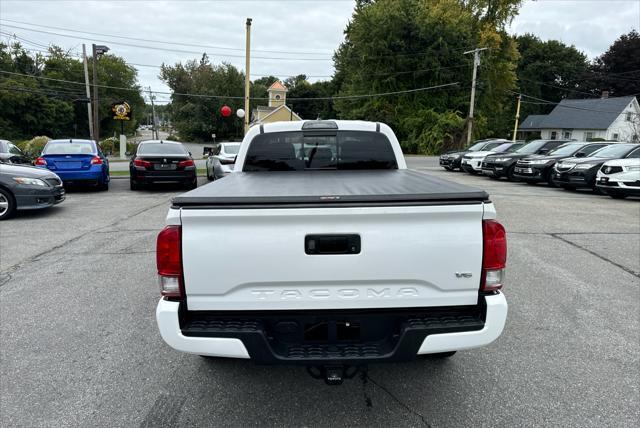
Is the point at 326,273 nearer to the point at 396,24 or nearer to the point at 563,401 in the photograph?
the point at 563,401

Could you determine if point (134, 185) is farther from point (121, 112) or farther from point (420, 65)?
point (420, 65)

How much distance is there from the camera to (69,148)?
1273cm

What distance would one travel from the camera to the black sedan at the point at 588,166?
532 inches

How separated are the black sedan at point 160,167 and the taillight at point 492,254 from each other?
12.1 m

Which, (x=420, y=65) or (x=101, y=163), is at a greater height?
(x=420, y=65)

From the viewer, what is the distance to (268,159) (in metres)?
4.52

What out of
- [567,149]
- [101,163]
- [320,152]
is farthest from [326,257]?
[567,149]

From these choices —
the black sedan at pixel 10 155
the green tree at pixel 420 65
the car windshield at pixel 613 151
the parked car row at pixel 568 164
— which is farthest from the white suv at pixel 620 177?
the green tree at pixel 420 65

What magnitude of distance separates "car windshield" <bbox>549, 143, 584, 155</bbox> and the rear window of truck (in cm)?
1428

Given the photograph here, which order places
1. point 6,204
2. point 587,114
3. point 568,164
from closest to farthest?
1. point 6,204
2. point 568,164
3. point 587,114

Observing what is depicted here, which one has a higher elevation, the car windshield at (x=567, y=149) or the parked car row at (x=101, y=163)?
the car windshield at (x=567, y=149)

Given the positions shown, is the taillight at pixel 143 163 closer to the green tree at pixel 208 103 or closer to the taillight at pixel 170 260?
the taillight at pixel 170 260

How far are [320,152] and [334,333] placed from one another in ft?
8.10

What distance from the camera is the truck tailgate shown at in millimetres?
2279
